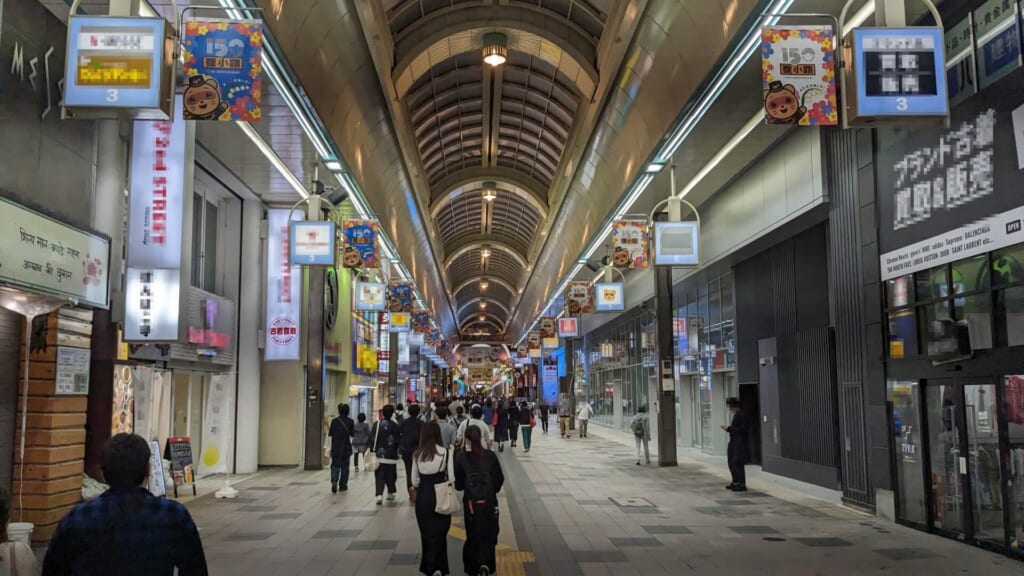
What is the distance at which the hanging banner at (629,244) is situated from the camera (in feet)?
54.4

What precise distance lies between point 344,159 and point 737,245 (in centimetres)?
775

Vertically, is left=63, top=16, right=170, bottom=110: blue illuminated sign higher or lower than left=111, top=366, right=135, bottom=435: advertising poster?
higher

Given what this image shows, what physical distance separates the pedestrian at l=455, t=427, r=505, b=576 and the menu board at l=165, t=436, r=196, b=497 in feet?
23.7

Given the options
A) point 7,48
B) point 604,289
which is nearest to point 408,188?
point 604,289

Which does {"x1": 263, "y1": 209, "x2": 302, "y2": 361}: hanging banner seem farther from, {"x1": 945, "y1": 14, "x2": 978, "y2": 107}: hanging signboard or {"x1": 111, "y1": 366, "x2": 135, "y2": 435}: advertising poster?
{"x1": 945, "y1": 14, "x2": 978, "y2": 107}: hanging signboard

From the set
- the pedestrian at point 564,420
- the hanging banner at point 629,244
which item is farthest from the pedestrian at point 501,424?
the pedestrian at point 564,420

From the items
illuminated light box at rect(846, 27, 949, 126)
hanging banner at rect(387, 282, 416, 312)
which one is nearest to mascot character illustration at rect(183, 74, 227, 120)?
illuminated light box at rect(846, 27, 949, 126)

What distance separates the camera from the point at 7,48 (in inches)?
303

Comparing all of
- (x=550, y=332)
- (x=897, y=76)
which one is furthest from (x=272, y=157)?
(x=550, y=332)

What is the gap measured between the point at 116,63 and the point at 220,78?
3.86ft

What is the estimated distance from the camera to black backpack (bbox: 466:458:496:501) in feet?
22.4

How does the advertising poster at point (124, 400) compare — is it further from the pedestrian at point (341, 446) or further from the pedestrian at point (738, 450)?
the pedestrian at point (738, 450)

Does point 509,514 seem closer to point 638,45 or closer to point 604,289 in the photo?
point 638,45

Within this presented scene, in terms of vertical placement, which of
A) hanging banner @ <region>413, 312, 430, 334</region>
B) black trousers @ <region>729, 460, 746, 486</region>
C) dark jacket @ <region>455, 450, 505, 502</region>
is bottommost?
black trousers @ <region>729, 460, 746, 486</region>
